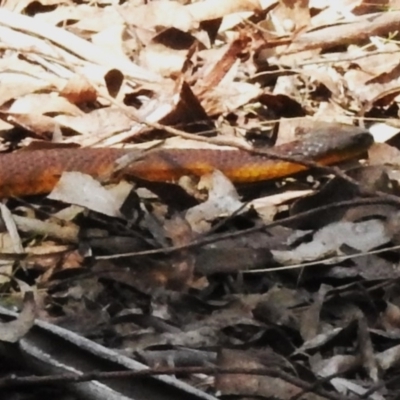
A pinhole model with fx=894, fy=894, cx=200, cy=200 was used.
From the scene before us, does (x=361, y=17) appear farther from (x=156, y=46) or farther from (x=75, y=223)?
(x=75, y=223)

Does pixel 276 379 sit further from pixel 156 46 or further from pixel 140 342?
pixel 156 46

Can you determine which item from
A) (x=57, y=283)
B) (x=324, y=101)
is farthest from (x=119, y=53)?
(x=57, y=283)

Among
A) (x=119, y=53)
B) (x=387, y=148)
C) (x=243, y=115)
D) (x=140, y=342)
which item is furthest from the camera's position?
(x=119, y=53)

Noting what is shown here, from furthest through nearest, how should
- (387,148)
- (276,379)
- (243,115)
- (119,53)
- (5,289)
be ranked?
1. (119,53)
2. (243,115)
3. (387,148)
4. (5,289)
5. (276,379)

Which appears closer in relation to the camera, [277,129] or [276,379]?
[276,379]

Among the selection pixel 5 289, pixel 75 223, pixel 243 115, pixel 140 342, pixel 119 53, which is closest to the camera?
pixel 140 342

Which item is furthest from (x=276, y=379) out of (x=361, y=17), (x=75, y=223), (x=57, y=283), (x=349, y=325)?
(x=361, y=17)
